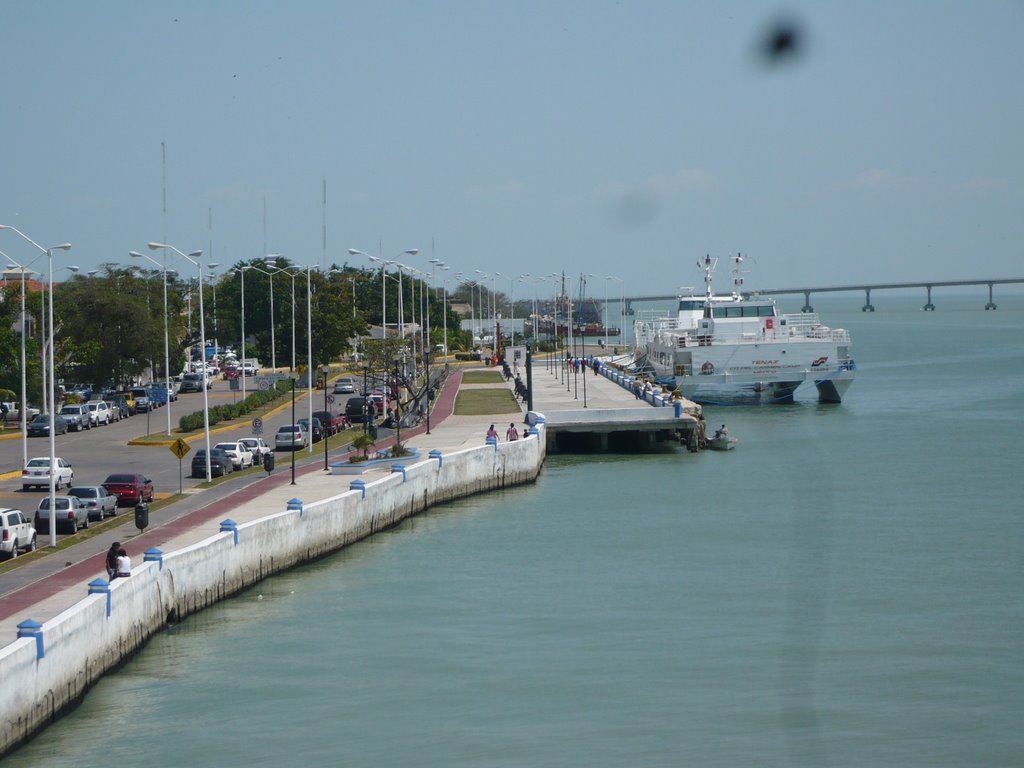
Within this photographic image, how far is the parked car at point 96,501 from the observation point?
3616 centimetres

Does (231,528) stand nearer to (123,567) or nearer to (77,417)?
(123,567)

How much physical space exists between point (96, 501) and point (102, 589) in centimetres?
1252

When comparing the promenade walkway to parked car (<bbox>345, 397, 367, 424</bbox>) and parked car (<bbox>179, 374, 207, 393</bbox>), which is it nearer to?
parked car (<bbox>345, 397, 367, 424</bbox>)

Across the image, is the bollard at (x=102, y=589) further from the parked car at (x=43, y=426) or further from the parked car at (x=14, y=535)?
the parked car at (x=43, y=426)

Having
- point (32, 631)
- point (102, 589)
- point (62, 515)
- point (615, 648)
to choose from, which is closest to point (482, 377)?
point (62, 515)

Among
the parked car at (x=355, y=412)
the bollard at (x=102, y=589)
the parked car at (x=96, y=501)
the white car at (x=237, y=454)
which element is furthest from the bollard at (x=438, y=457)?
the bollard at (x=102, y=589)

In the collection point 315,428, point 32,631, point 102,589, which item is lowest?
point 32,631

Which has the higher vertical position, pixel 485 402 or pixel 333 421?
pixel 485 402

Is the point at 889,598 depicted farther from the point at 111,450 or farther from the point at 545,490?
the point at 111,450

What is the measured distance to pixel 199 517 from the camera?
117 ft

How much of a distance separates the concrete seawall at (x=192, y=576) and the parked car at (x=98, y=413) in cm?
2557

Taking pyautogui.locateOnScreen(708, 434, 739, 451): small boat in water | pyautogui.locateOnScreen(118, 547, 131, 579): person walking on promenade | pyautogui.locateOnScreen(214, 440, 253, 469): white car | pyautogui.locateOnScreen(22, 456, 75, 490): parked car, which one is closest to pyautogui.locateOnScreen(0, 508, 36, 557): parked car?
pyautogui.locateOnScreen(118, 547, 131, 579): person walking on promenade

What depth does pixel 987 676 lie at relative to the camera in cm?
2505

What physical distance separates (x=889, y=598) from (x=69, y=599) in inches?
679
